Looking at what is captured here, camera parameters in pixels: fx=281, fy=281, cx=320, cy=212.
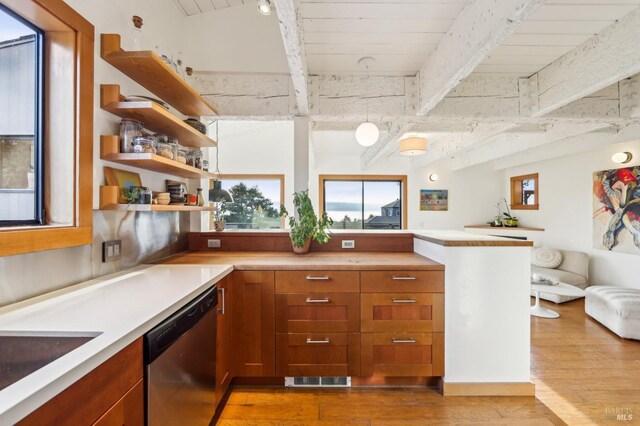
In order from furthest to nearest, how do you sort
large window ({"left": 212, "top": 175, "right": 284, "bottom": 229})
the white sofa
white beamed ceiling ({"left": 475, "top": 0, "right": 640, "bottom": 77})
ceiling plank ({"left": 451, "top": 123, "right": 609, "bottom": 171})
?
large window ({"left": 212, "top": 175, "right": 284, "bottom": 229}) < the white sofa < ceiling plank ({"left": 451, "top": 123, "right": 609, "bottom": 171}) < white beamed ceiling ({"left": 475, "top": 0, "right": 640, "bottom": 77})

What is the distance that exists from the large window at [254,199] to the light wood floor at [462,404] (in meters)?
4.03

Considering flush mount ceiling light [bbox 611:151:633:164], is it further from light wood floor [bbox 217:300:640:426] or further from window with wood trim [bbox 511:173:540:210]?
light wood floor [bbox 217:300:640:426]

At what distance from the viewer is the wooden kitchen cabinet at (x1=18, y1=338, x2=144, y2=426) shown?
645mm

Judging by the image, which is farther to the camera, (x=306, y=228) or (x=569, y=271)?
(x=569, y=271)

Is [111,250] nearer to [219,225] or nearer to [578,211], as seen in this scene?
[219,225]

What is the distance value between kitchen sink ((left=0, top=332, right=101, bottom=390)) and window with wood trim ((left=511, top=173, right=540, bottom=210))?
244 inches

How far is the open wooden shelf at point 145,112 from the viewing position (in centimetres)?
147

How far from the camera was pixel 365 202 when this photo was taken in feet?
20.9

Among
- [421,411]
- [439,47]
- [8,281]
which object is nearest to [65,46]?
[8,281]

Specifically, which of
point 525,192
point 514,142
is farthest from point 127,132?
point 525,192

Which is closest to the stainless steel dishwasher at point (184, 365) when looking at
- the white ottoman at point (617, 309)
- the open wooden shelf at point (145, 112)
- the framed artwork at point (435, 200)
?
the open wooden shelf at point (145, 112)

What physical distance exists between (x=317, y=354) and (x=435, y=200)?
4.95m

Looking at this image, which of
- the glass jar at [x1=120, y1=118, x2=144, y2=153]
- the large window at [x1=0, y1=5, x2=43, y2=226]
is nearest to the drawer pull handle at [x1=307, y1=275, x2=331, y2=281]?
the glass jar at [x1=120, y1=118, x2=144, y2=153]
